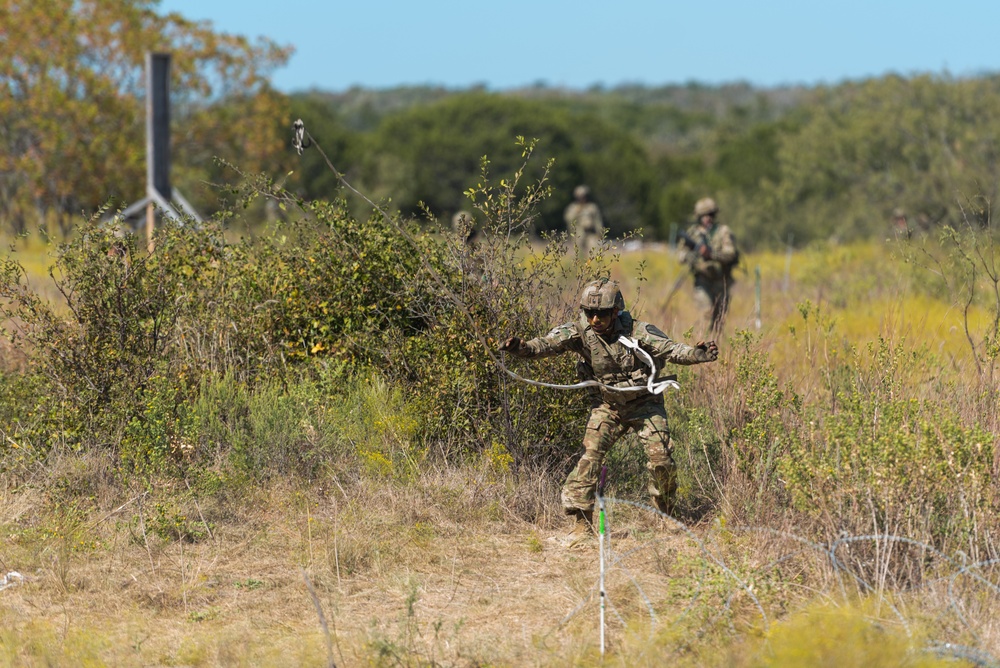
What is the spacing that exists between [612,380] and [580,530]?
83cm

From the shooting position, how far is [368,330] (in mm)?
7531

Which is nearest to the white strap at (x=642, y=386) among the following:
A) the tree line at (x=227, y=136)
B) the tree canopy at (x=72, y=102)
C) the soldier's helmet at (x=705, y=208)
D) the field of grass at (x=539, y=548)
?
the field of grass at (x=539, y=548)

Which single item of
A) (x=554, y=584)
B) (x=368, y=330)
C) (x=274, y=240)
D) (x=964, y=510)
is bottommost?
(x=554, y=584)

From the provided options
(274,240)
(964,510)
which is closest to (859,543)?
(964,510)

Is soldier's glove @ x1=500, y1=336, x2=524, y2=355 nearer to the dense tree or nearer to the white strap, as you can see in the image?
the white strap

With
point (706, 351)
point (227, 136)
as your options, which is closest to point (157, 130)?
point (706, 351)

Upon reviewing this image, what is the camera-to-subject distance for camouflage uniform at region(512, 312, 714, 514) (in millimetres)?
6172

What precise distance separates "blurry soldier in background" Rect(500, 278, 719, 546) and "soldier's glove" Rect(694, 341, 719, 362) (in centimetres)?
5

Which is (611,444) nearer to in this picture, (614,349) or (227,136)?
(614,349)

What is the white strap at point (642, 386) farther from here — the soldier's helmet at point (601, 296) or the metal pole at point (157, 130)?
the metal pole at point (157, 130)

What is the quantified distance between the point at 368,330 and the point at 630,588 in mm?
2638

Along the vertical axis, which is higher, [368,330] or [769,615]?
[368,330]

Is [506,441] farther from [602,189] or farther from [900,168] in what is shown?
[602,189]

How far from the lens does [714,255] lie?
11.8 meters
